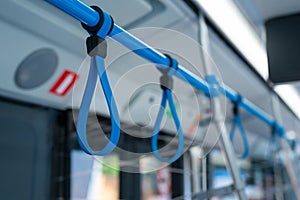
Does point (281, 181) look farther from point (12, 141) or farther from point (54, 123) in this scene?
point (12, 141)

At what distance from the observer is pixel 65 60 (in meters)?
1.52

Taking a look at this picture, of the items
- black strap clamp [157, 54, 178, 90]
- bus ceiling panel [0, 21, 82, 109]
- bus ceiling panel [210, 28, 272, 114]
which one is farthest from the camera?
bus ceiling panel [210, 28, 272, 114]

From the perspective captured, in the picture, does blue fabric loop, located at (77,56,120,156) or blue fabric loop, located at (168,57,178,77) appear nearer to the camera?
blue fabric loop, located at (77,56,120,156)

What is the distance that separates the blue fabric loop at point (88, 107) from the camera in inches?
26.8

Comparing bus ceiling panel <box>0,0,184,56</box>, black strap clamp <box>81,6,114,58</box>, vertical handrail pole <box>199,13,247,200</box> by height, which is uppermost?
bus ceiling panel <box>0,0,184,56</box>

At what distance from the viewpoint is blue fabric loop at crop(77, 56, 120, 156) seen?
68 cm

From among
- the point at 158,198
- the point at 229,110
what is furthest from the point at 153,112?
the point at 158,198

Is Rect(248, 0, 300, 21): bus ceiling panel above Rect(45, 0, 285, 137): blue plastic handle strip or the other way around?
above

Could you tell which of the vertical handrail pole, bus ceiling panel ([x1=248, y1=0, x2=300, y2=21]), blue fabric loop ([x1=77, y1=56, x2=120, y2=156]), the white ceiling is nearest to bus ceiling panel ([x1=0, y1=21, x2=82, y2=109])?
the white ceiling

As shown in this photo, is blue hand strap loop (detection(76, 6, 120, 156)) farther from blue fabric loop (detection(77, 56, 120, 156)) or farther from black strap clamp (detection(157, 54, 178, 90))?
black strap clamp (detection(157, 54, 178, 90))

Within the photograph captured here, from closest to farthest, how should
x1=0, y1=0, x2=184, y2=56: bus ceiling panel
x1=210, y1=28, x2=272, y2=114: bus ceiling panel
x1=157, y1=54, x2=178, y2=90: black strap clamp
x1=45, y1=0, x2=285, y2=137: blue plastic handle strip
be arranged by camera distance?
1. x1=45, y1=0, x2=285, y2=137: blue plastic handle strip
2. x1=157, y1=54, x2=178, y2=90: black strap clamp
3. x1=0, y1=0, x2=184, y2=56: bus ceiling panel
4. x1=210, y1=28, x2=272, y2=114: bus ceiling panel

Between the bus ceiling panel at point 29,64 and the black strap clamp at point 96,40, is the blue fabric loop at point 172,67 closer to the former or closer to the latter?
the black strap clamp at point 96,40

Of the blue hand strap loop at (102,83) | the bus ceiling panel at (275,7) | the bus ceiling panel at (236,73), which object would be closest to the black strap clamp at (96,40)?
the blue hand strap loop at (102,83)

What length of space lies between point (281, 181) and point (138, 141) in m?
1.61
